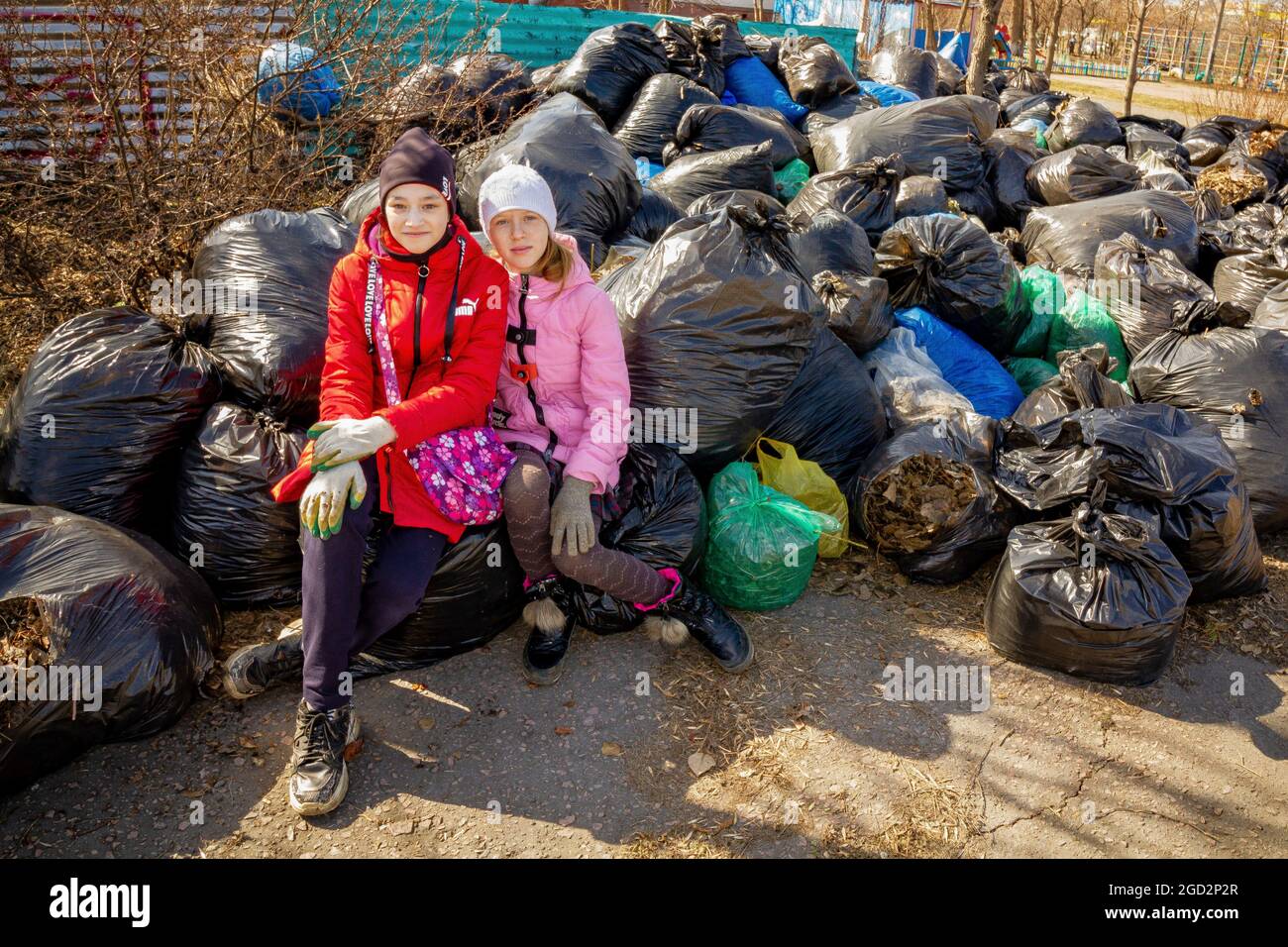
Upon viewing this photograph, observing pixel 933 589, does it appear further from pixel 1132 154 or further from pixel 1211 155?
pixel 1211 155

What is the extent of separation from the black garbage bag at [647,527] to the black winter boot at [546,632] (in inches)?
3.1

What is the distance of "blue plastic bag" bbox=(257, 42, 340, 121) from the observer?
3.86 metres

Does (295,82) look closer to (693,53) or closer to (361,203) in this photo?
(361,203)

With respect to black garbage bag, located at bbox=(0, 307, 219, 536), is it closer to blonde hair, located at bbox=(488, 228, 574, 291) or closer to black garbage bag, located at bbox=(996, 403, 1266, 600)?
blonde hair, located at bbox=(488, 228, 574, 291)

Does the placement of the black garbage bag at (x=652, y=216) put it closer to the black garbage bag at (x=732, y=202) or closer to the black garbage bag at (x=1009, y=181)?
the black garbage bag at (x=732, y=202)

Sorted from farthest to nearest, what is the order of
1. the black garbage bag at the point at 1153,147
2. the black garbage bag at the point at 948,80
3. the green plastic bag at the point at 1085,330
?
1. the black garbage bag at the point at 948,80
2. the black garbage bag at the point at 1153,147
3. the green plastic bag at the point at 1085,330

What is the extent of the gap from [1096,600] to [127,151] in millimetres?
4207

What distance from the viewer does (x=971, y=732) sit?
2.41 meters

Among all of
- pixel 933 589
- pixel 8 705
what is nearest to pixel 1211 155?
pixel 933 589

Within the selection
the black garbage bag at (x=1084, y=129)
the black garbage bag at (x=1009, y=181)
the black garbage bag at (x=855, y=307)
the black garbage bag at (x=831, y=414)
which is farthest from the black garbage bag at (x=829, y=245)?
the black garbage bag at (x=1084, y=129)

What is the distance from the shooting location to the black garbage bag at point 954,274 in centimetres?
388

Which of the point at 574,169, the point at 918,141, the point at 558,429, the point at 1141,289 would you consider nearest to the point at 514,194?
the point at 558,429

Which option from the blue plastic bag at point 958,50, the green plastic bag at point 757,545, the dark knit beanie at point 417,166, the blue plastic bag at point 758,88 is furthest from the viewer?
the blue plastic bag at point 958,50

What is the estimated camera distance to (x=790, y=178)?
5238 millimetres
